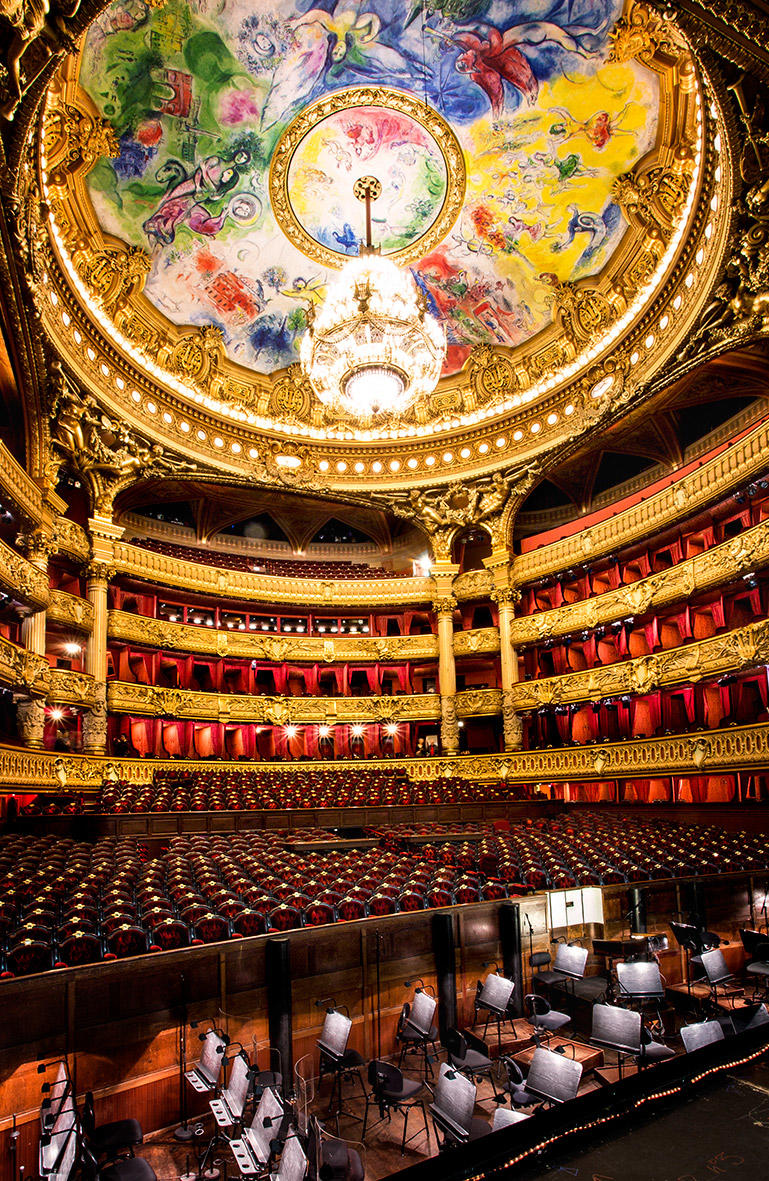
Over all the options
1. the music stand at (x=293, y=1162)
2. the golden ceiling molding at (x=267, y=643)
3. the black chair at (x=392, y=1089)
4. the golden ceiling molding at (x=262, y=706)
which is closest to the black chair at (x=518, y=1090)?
the black chair at (x=392, y=1089)

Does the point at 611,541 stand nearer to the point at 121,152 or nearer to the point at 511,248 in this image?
the point at 511,248

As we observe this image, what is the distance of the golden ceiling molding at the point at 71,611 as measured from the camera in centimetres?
1455

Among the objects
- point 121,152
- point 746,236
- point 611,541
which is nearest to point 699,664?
point 611,541

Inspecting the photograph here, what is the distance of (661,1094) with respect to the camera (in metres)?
2.12

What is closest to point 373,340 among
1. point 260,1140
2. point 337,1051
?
point 337,1051

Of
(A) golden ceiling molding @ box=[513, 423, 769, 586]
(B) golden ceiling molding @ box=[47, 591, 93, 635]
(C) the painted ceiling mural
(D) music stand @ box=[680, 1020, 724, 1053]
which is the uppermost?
(C) the painted ceiling mural

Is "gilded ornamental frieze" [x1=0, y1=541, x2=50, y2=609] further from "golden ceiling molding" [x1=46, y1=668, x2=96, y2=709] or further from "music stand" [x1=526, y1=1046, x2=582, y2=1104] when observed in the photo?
"music stand" [x1=526, y1=1046, x2=582, y2=1104]

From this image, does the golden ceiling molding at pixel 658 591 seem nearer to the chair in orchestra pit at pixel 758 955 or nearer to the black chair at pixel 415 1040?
the chair in orchestra pit at pixel 758 955

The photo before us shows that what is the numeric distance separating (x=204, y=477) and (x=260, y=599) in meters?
3.75

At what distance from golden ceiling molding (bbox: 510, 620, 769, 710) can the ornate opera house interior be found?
0.32ft

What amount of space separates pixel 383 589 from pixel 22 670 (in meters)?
10.9

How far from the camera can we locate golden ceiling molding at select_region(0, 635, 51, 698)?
11.3 metres

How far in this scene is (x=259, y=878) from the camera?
7.32 meters

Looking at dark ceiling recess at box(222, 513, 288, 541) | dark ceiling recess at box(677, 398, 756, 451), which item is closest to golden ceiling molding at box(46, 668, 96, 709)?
dark ceiling recess at box(222, 513, 288, 541)
